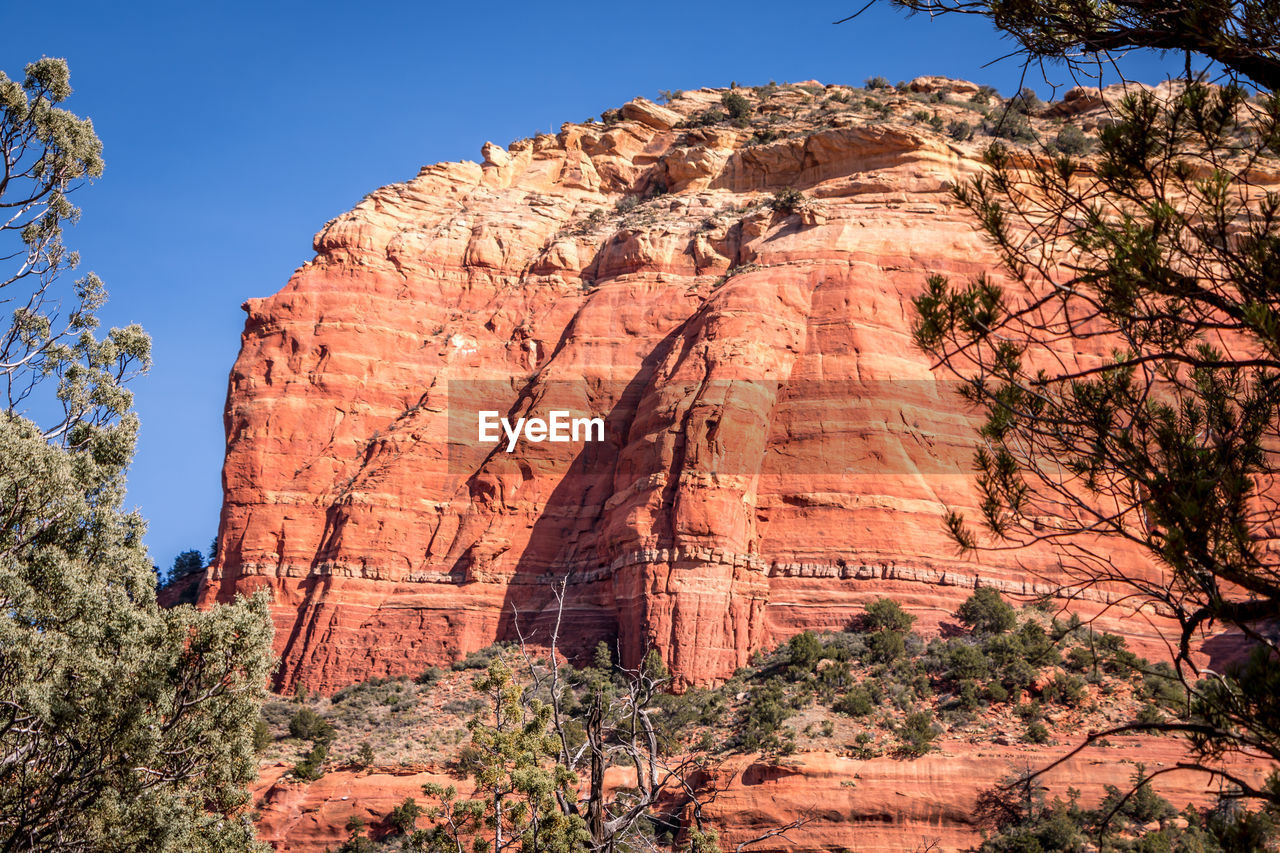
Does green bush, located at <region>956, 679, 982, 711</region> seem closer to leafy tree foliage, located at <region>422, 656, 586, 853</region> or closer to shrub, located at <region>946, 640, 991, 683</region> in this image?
shrub, located at <region>946, 640, 991, 683</region>

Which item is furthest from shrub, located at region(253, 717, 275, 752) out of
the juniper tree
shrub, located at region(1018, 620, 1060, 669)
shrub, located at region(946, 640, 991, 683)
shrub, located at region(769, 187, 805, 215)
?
shrub, located at region(769, 187, 805, 215)

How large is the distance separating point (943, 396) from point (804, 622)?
39.8 feet

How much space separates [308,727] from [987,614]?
24579 millimetres

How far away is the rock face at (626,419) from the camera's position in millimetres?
42062

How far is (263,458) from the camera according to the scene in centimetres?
5344

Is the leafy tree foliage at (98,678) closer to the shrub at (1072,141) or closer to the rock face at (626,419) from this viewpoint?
the rock face at (626,419)

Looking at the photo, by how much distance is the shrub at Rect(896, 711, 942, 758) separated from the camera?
31714 mm

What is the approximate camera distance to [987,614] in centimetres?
3978

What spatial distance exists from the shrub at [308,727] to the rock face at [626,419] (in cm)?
577

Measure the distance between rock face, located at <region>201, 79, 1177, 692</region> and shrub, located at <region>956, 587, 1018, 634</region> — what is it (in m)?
1.18

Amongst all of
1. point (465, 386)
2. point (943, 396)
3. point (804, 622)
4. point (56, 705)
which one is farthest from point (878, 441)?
point (56, 705)

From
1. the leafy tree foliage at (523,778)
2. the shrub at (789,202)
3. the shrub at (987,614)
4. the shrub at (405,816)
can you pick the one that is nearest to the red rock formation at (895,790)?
the shrub at (987,614)

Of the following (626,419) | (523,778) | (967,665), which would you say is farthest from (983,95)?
(523,778)

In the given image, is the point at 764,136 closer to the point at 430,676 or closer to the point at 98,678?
the point at 430,676
